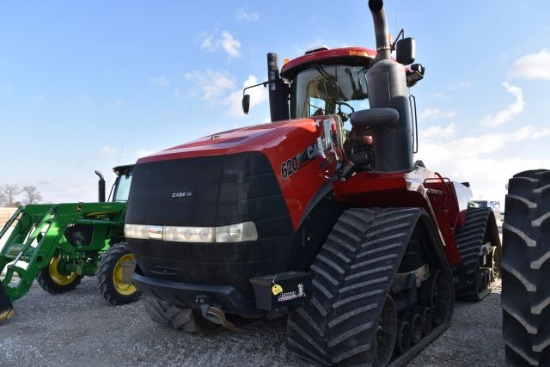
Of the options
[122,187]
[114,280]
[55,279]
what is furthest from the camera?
[122,187]

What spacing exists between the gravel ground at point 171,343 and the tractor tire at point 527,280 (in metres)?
0.69

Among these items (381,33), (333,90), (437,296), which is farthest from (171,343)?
(381,33)

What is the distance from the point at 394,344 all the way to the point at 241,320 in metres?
1.65

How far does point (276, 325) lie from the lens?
4.54m

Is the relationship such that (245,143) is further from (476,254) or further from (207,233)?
(476,254)

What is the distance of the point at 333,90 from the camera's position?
447 centimetres

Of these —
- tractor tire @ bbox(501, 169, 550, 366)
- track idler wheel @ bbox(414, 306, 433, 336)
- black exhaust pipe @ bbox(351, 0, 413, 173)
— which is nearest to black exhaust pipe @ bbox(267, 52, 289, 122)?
black exhaust pipe @ bbox(351, 0, 413, 173)

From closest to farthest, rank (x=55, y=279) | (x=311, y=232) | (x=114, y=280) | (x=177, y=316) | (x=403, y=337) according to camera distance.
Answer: (x=311, y=232) → (x=403, y=337) → (x=177, y=316) → (x=114, y=280) → (x=55, y=279)

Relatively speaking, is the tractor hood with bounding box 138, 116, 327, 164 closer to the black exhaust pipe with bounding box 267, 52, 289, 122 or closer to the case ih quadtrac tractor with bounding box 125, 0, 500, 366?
the case ih quadtrac tractor with bounding box 125, 0, 500, 366

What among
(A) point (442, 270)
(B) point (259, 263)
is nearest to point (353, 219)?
(B) point (259, 263)

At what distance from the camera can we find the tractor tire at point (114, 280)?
6.40m

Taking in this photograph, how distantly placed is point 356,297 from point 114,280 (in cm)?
458

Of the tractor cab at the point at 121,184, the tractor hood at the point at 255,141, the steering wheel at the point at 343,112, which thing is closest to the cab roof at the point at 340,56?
the steering wheel at the point at 343,112

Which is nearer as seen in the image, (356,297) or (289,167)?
A: (356,297)
